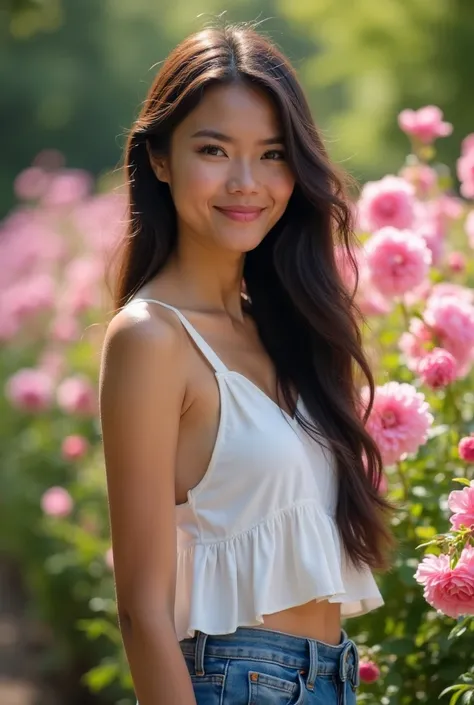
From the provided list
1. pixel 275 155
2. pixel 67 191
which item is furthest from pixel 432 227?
pixel 67 191

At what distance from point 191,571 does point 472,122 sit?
796 centimetres

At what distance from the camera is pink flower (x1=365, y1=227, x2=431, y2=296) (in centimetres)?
298

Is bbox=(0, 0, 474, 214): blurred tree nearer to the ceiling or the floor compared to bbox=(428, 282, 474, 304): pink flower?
nearer to the ceiling

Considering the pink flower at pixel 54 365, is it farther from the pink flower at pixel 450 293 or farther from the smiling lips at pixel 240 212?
the smiling lips at pixel 240 212

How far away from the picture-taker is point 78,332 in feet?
18.9

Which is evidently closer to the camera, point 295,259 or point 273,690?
point 273,690

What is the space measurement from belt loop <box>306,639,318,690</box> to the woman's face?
702 millimetres

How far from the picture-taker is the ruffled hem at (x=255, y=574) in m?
2.10

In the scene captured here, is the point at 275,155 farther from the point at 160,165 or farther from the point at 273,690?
the point at 273,690

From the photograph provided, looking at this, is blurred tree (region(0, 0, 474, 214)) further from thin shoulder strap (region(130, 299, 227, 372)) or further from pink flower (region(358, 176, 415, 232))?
thin shoulder strap (region(130, 299, 227, 372))

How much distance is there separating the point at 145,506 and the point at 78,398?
308cm

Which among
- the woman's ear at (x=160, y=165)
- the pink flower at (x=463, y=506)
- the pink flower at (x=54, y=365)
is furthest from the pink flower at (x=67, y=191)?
the pink flower at (x=463, y=506)

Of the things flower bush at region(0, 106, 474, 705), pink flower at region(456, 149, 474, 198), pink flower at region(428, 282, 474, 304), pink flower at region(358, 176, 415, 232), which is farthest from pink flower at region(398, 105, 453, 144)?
pink flower at region(428, 282, 474, 304)

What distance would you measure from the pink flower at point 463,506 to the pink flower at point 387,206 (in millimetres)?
1265
